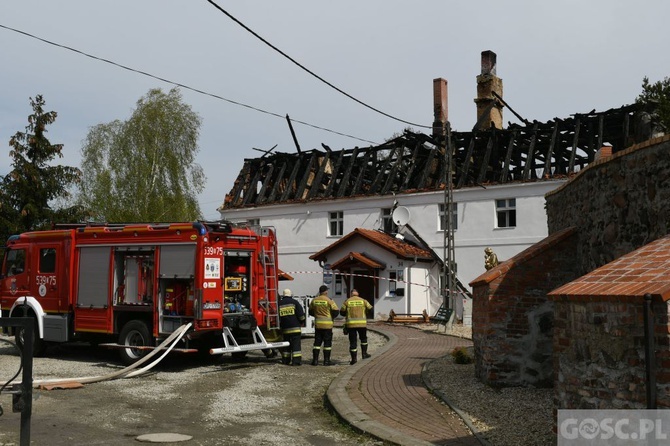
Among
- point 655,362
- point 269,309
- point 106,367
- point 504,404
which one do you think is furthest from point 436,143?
point 655,362

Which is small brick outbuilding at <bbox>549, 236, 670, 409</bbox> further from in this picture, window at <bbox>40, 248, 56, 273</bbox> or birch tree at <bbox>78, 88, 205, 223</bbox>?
birch tree at <bbox>78, 88, 205, 223</bbox>

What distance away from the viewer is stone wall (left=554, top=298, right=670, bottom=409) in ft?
17.8

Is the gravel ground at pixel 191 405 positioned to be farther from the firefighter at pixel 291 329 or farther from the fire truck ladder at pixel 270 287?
the fire truck ladder at pixel 270 287

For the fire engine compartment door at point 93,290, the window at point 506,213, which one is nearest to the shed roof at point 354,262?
the window at point 506,213

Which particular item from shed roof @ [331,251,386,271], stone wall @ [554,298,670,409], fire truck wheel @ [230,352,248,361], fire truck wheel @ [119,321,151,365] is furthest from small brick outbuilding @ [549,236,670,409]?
shed roof @ [331,251,386,271]

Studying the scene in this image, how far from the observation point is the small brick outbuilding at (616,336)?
17.8 feet

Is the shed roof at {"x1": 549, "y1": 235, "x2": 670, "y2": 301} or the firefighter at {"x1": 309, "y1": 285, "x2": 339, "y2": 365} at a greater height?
the shed roof at {"x1": 549, "y1": 235, "x2": 670, "y2": 301}

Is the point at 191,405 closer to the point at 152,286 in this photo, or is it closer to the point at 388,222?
the point at 152,286

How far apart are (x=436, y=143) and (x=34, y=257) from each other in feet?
70.0

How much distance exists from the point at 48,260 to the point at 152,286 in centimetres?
298

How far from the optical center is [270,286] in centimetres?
1470

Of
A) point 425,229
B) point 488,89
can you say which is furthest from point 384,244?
point 488,89

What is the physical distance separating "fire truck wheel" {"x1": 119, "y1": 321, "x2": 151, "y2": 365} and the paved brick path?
407 cm

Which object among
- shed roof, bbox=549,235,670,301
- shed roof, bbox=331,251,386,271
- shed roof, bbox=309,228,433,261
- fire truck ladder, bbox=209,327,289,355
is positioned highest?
shed roof, bbox=309,228,433,261
